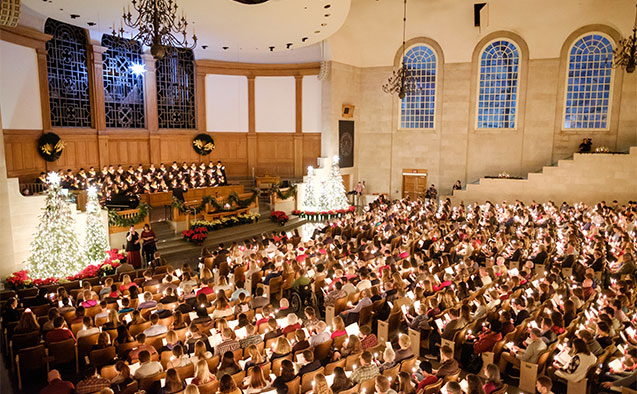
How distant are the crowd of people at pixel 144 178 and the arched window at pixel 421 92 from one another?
10632 mm

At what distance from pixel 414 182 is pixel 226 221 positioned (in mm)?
11905

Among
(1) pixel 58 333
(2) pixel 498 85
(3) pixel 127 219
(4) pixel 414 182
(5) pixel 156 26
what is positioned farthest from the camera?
(4) pixel 414 182

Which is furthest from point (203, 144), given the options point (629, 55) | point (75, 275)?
point (629, 55)

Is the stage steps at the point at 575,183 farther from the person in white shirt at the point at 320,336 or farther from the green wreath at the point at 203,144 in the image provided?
the person in white shirt at the point at 320,336

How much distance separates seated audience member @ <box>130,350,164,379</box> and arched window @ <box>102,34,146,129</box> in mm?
15596

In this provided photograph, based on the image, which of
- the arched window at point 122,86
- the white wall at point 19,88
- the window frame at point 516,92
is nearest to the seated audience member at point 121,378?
the white wall at point 19,88

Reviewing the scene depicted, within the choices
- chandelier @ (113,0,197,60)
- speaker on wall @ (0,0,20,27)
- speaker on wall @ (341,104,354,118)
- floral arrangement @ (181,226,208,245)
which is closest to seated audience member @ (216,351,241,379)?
chandelier @ (113,0,197,60)

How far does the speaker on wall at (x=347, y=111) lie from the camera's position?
76.8 ft

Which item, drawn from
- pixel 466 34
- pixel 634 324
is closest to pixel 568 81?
pixel 466 34

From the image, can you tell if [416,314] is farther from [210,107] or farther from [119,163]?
[210,107]

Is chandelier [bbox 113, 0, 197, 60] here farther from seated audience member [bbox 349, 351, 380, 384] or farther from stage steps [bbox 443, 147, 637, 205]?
stage steps [bbox 443, 147, 637, 205]

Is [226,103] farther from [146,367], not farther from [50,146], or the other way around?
[146,367]

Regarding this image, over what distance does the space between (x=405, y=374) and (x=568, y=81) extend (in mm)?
20888

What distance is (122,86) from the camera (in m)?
19.1
